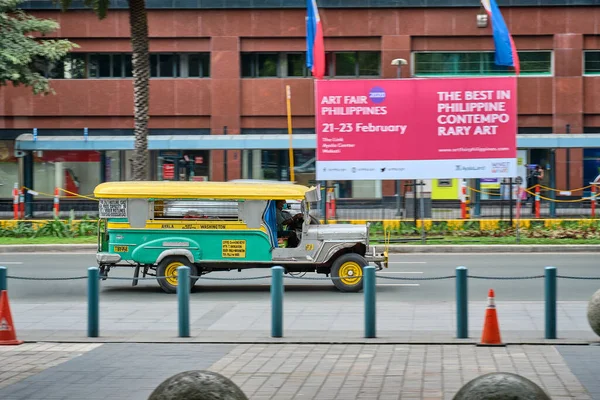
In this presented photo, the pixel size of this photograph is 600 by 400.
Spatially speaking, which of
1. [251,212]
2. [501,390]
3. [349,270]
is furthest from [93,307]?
[501,390]

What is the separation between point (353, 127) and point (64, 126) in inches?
737

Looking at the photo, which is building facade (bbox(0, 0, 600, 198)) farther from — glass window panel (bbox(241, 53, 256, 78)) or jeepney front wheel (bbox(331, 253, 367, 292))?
jeepney front wheel (bbox(331, 253, 367, 292))

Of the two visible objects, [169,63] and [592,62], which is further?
[169,63]

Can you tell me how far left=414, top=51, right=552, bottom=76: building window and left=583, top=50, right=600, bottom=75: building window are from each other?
1.47 meters

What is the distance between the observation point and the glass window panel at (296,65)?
38.9 m

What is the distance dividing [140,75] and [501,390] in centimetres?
2214

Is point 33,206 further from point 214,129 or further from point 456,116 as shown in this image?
point 456,116

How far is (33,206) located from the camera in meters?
31.6

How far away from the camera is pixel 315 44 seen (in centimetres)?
3012

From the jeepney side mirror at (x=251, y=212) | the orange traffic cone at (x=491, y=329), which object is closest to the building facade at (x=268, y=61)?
the jeepney side mirror at (x=251, y=212)

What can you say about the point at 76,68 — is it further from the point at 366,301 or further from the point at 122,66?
the point at 366,301

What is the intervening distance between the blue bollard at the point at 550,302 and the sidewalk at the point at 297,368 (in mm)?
492

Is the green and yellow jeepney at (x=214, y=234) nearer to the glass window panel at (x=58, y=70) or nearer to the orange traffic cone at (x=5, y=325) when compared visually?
the orange traffic cone at (x=5, y=325)

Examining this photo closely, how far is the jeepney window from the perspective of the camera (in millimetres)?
16344
